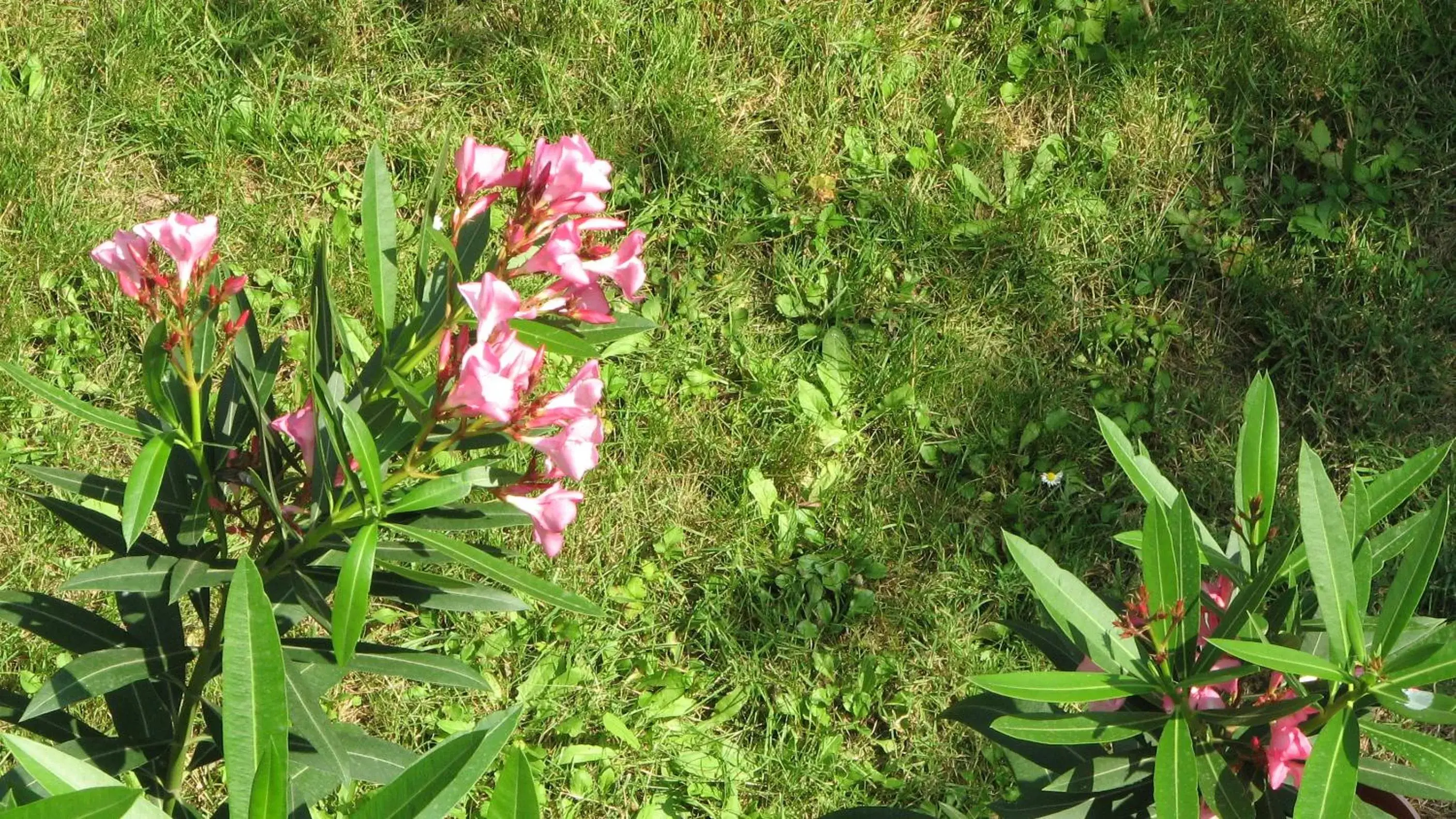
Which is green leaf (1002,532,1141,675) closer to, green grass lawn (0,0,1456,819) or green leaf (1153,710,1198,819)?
green leaf (1153,710,1198,819)

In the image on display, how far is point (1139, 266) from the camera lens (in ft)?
10.2

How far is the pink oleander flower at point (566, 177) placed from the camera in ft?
4.33

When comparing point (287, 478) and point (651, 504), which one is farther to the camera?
point (651, 504)

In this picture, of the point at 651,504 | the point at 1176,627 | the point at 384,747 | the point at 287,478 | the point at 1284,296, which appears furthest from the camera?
the point at 1284,296

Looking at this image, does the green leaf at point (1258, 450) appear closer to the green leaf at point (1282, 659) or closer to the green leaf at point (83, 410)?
the green leaf at point (1282, 659)

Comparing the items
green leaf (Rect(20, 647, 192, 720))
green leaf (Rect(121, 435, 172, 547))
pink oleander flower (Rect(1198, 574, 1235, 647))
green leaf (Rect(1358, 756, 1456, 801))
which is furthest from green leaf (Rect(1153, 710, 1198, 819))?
green leaf (Rect(20, 647, 192, 720))

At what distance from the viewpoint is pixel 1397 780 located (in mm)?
1481

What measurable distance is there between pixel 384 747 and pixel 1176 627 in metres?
0.99

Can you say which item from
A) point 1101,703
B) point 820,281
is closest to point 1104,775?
point 1101,703

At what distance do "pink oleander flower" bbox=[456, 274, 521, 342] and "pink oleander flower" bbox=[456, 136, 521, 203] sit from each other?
19 cm

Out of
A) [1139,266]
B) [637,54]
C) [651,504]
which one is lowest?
[651,504]

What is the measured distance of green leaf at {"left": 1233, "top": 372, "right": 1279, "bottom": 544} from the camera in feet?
5.01

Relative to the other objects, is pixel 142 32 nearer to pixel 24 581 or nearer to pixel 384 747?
pixel 24 581

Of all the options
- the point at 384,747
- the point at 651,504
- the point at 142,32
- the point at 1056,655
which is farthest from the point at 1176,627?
the point at 142,32
